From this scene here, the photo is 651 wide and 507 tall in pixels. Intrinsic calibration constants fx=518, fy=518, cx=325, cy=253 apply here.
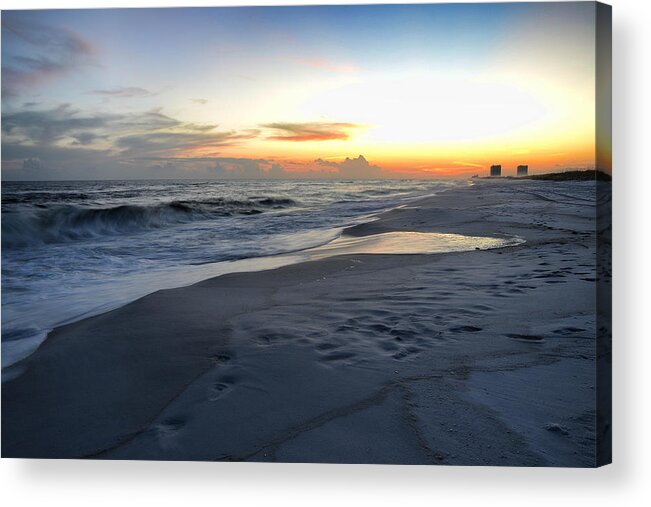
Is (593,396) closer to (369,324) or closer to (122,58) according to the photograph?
(369,324)

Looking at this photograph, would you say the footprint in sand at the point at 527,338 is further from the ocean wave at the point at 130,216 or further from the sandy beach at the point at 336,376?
the ocean wave at the point at 130,216

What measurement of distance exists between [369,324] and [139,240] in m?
3.27

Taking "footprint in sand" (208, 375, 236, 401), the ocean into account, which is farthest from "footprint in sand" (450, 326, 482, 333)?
the ocean

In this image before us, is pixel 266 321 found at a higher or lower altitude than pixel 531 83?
lower

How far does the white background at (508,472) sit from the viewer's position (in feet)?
7.68

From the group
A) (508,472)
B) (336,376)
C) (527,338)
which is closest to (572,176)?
(527,338)

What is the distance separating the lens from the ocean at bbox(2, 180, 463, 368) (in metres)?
3.18

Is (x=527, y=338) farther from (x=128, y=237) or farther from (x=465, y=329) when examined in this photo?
(x=128, y=237)

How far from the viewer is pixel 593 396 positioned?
243 cm

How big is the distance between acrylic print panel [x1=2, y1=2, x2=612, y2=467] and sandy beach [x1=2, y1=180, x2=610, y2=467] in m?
0.01

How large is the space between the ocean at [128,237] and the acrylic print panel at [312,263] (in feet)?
0.14

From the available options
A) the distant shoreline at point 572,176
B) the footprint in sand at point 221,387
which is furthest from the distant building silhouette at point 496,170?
the footprint in sand at point 221,387

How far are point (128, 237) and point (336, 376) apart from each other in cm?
378

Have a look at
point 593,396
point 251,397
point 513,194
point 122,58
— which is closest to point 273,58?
point 122,58
